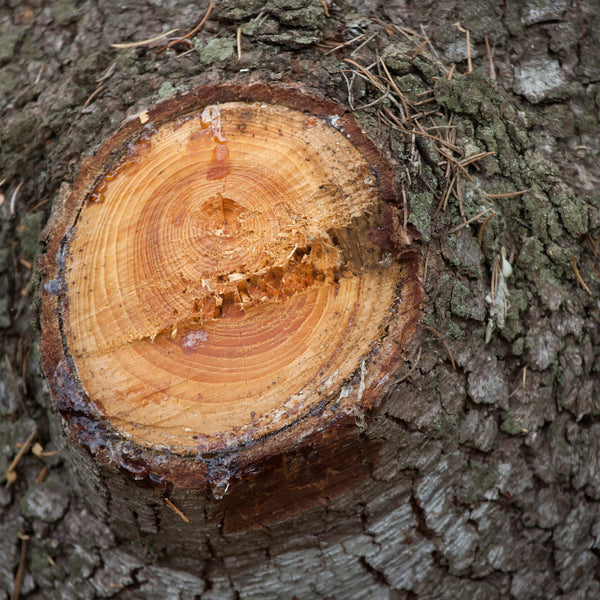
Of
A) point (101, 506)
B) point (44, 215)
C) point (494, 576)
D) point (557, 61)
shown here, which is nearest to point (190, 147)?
point (44, 215)

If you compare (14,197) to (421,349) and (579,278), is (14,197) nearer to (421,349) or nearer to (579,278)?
(421,349)

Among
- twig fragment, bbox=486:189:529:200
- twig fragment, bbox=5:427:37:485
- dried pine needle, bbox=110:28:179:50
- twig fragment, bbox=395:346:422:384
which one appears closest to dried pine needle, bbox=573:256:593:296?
twig fragment, bbox=486:189:529:200

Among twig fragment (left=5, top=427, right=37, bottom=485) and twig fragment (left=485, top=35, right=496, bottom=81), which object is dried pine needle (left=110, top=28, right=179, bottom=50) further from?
twig fragment (left=5, top=427, right=37, bottom=485)

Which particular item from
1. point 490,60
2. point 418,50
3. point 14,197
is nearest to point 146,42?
point 14,197

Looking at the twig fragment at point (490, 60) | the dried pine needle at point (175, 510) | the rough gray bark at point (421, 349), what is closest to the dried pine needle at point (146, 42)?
the rough gray bark at point (421, 349)

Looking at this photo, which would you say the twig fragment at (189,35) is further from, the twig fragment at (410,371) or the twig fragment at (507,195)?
the twig fragment at (410,371)

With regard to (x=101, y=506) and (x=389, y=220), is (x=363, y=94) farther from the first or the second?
(x=101, y=506)
